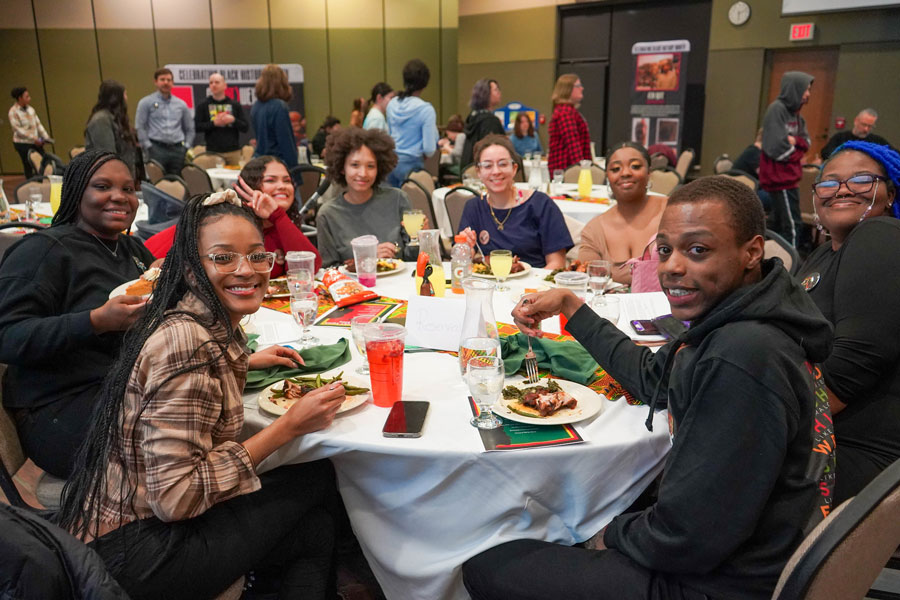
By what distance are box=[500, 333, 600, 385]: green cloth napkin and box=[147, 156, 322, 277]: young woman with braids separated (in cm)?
136

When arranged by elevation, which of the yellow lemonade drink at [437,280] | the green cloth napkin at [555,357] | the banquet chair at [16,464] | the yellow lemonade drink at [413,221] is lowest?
the banquet chair at [16,464]

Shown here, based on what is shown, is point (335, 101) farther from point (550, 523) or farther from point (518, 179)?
point (550, 523)

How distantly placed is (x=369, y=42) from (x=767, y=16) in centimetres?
718

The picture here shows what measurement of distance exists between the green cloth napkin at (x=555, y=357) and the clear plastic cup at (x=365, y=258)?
93 cm

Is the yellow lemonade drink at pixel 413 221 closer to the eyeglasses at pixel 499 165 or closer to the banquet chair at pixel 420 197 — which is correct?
the eyeglasses at pixel 499 165

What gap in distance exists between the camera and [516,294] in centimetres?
263

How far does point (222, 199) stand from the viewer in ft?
5.47

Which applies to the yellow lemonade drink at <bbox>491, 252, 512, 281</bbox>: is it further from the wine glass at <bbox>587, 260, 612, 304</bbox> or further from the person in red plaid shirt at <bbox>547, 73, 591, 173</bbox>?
the person in red plaid shirt at <bbox>547, 73, 591, 173</bbox>

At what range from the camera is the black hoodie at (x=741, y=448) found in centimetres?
121

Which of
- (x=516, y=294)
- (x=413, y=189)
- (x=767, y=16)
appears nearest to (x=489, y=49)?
(x=767, y=16)

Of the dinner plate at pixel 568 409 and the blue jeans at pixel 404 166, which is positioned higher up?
the blue jeans at pixel 404 166

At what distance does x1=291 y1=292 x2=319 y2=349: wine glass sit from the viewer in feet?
6.98

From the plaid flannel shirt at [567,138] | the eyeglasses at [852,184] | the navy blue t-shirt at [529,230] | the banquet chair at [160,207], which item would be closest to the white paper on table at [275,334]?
the navy blue t-shirt at [529,230]

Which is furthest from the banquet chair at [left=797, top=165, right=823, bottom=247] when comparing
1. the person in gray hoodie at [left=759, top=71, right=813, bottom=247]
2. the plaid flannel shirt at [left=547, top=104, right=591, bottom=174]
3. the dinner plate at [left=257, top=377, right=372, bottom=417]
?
the dinner plate at [left=257, top=377, right=372, bottom=417]
